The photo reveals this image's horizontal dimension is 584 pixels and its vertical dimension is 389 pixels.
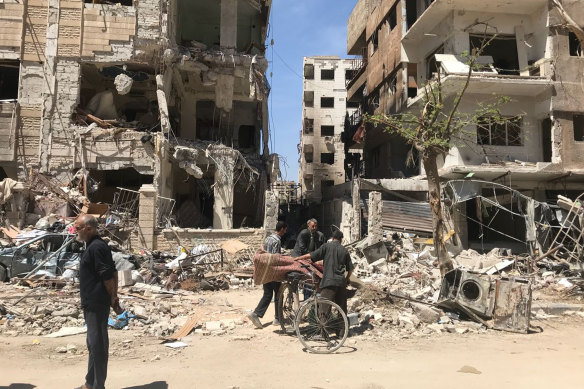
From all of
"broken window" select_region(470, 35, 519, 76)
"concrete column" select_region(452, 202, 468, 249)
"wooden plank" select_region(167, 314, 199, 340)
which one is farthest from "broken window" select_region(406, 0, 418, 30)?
"wooden plank" select_region(167, 314, 199, 340)

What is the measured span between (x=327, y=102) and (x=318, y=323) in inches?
1726

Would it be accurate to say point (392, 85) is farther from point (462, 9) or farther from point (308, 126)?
point (308, 126)

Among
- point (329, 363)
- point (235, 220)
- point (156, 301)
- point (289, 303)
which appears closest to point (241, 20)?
point (235, 220)

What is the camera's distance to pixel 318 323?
6.09 metres

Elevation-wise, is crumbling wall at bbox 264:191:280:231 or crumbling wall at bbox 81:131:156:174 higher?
crumbling wall at bbox 81:131:156:174

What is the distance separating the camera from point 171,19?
18.1m

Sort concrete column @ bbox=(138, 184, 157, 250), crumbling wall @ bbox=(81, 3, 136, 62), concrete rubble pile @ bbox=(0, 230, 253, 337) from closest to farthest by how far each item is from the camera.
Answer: concrete rubble pile @ bbox=(0, 230, 253, 337)
concrete column @ bbox=(138, 184, 157, 250)
crumbling wall @ bbox=(81, 3, 136, 62)

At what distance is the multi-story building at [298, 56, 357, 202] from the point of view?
45.4m

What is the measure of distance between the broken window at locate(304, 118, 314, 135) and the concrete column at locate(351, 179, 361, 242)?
30.5 metres

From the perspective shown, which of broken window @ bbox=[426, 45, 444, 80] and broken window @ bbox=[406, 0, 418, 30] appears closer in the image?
broken window @ bbox=[426, 45, 444, 80]

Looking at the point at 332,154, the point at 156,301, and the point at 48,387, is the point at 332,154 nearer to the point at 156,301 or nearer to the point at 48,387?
the point at 156,301

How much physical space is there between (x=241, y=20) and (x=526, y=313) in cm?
2102

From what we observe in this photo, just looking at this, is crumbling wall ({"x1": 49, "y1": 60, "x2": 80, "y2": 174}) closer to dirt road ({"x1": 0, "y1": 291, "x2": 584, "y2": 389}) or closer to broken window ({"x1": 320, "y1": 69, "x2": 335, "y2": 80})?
dirt road ({"x1": 0, "y1": 291, "x2": 584, "y2": 389})

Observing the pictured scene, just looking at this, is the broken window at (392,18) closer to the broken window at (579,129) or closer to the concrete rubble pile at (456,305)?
the broken window at (579,129)
